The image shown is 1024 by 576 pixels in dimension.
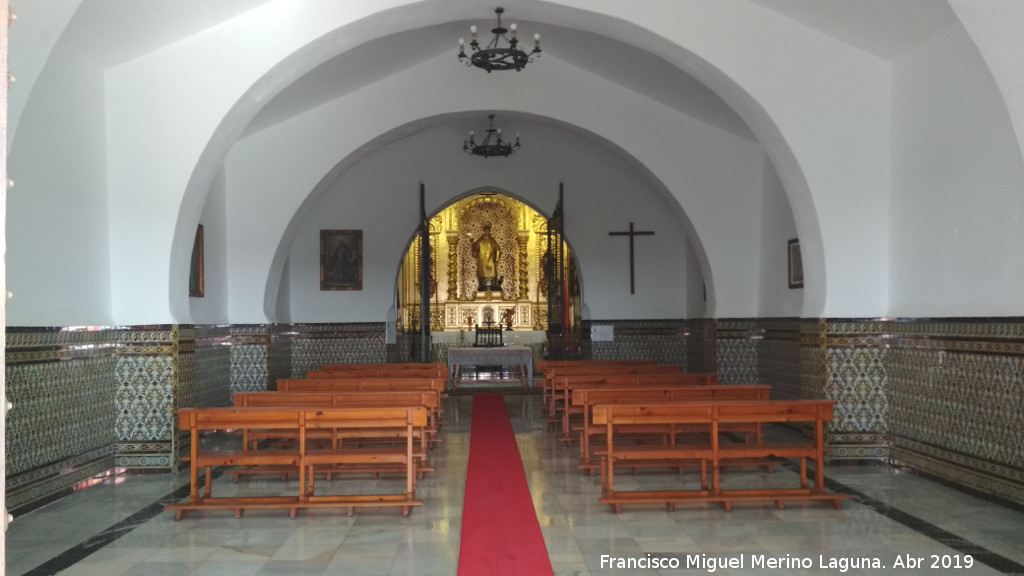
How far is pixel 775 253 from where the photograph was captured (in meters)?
10.4

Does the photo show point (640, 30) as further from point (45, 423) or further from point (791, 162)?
point (45, 423)

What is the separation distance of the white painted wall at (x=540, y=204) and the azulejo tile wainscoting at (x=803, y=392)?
4.06m

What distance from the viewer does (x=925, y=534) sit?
16.2ft

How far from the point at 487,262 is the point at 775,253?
8.80 meters

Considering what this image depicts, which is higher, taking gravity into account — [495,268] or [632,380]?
[495,268]

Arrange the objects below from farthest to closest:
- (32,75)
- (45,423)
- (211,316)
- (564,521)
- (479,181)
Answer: (479,181) < (211,316) < (45,423) < (564,521) < (32,75)

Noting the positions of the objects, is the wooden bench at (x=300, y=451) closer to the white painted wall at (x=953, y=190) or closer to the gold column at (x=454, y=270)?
the white painted wall at (x=953, y=190)

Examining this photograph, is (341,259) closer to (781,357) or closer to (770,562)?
(781,357)

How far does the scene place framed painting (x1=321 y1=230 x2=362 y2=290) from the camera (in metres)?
13.5

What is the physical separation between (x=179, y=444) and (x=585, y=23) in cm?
516

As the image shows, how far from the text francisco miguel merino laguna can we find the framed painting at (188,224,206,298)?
680cm

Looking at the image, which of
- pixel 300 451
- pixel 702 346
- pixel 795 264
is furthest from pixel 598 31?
pixel 702 346

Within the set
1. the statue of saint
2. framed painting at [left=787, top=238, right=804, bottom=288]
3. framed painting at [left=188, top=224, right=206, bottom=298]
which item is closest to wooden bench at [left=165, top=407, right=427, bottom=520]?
framed painting at [left=188, top=224, right=206, bottom=298]

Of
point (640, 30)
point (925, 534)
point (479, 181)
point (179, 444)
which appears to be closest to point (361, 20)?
point (640, 30)
